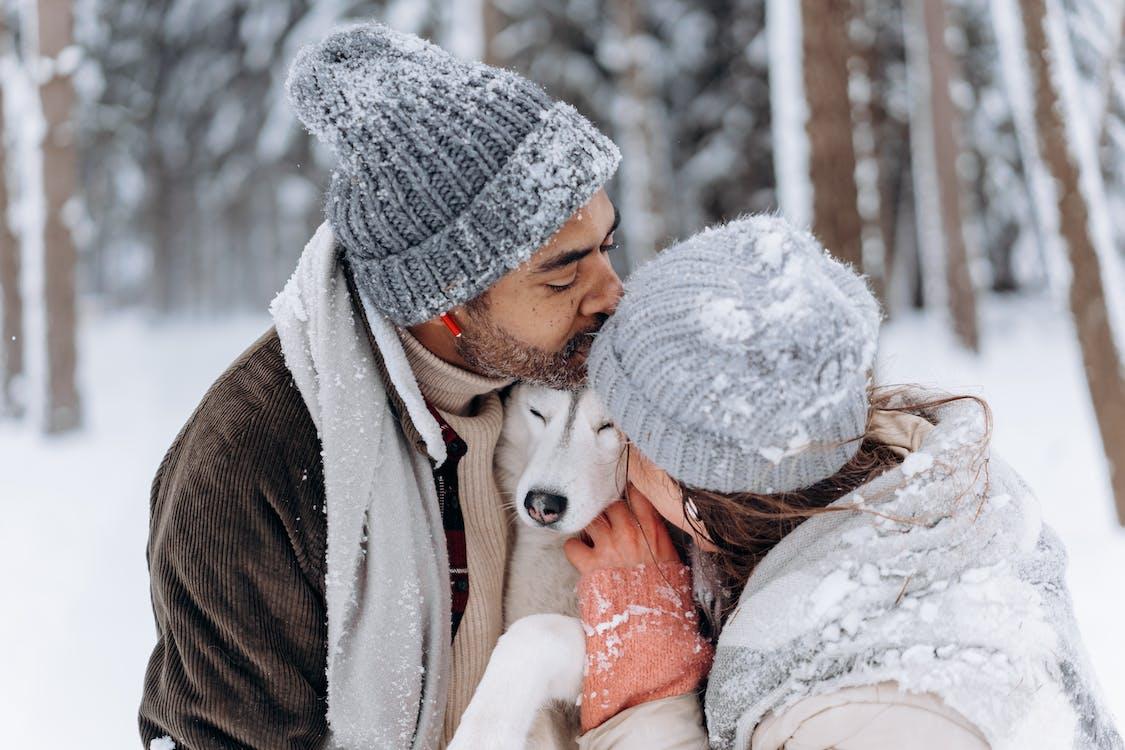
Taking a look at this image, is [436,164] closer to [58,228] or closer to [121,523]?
[121,523]

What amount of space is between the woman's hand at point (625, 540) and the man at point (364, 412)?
339mm

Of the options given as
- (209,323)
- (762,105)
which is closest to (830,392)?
(762,105)

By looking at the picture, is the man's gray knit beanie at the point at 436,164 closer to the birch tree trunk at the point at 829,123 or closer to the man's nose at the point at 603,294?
the man's nose at the point at 603,294

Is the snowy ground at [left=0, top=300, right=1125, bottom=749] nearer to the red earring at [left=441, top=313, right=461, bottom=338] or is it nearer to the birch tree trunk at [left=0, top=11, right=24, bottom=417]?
the birch tree trunk at [left=0, top=11, right=24, bottom=417]

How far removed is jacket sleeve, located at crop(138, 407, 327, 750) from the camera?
6.67 ft

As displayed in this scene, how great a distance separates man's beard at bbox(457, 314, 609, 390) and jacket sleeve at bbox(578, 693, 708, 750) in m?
0.78

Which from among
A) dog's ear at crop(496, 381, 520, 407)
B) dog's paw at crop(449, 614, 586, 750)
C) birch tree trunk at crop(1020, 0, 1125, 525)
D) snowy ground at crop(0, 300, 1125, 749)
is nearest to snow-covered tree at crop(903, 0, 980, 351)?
snowy ground at crop(0, 300, 1125, 749)

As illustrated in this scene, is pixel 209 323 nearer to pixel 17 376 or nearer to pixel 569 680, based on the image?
pixel 17 376

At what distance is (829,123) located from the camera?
5324mm

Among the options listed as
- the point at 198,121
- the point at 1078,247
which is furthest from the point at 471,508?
the point at 198,121

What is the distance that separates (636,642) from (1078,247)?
392 centimetres

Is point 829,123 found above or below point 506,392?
below

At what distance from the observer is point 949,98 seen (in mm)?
11883

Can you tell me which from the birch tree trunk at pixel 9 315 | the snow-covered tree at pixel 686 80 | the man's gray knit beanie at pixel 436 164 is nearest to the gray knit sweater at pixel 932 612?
the man's gray knit beanie at pixel 436 164
